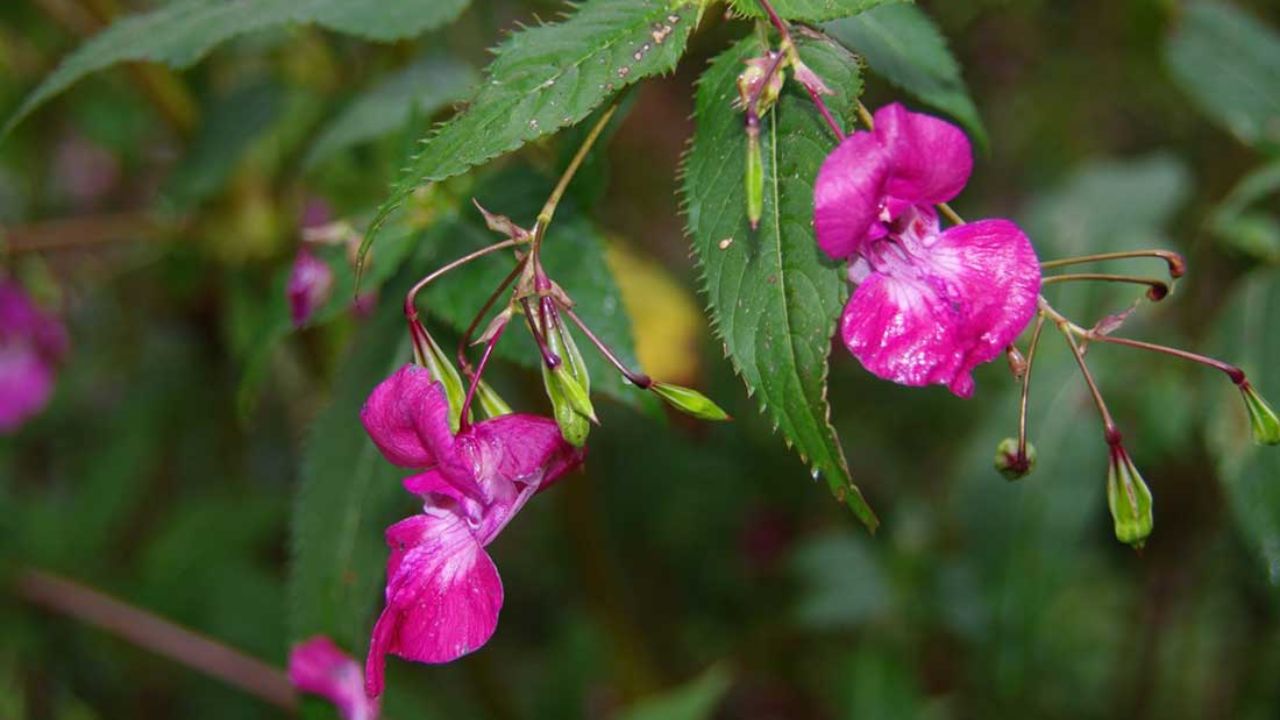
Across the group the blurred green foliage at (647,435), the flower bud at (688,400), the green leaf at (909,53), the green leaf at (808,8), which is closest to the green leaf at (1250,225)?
the blurred green foliage at (647,435)

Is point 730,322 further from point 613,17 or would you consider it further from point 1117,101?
point 1117,101

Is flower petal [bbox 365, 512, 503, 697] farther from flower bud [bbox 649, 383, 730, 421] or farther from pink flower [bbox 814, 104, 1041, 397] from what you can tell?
pink flower [bbox 814, 104, 1041, 397]

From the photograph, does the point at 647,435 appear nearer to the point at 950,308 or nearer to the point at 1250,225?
the point at 1250,225

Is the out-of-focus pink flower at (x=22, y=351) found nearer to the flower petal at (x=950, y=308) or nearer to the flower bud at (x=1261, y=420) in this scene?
the flower petal at (x=950, y=308)

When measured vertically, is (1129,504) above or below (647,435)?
above

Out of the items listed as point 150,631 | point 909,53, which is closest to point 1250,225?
point 909,53

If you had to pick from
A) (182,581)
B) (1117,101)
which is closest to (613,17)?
(182,581)

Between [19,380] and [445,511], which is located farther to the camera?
[19,380]

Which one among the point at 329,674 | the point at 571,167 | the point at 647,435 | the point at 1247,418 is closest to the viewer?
the point at 571,167
